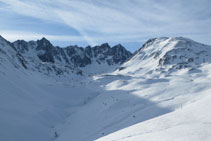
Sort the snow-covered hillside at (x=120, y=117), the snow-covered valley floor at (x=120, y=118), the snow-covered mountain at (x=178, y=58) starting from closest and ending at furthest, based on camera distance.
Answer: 1. the snow-covered hillside at (x=120, y=117)
2. the snow-covered valley floor at (x=120, y=118)
3. the snow-covered mountain at (x=178, y=58)

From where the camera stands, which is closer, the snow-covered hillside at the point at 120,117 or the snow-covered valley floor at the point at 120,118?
the snow-covered hillside at the point at 120,117

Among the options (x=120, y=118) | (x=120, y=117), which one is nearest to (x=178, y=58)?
(x=120, y=117)

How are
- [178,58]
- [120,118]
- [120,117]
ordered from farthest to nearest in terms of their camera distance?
[178,58], [120,117], [120,118]

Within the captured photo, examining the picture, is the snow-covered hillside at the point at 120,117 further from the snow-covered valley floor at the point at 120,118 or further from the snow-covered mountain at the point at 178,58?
the snow-covered mountain at the point at 178,58

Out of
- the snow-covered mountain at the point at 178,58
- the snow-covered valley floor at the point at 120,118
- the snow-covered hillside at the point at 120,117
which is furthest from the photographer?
the snow-covered mountain at the point at 178,58

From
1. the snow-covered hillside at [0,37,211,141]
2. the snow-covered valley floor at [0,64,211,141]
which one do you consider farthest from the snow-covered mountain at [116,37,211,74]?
the snow-covered valley floor at [0,64,211,141]

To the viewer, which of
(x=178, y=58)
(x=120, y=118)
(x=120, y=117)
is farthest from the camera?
(x=178, y=58)

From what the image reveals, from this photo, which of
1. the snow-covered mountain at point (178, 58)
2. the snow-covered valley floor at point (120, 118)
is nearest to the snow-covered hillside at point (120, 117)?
the snow-covered valley floor at point (120, 118)

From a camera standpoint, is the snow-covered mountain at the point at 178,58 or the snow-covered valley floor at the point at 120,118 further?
the snow-covered mountain at the point at 178,58

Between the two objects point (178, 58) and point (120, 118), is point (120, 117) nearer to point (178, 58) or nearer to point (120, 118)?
point (120, 118)

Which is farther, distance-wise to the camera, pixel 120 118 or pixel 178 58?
pixel 178 58

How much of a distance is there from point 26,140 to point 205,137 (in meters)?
17.4

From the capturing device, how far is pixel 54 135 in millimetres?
19625

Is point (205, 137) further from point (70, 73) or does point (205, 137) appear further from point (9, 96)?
point (70, 73)
